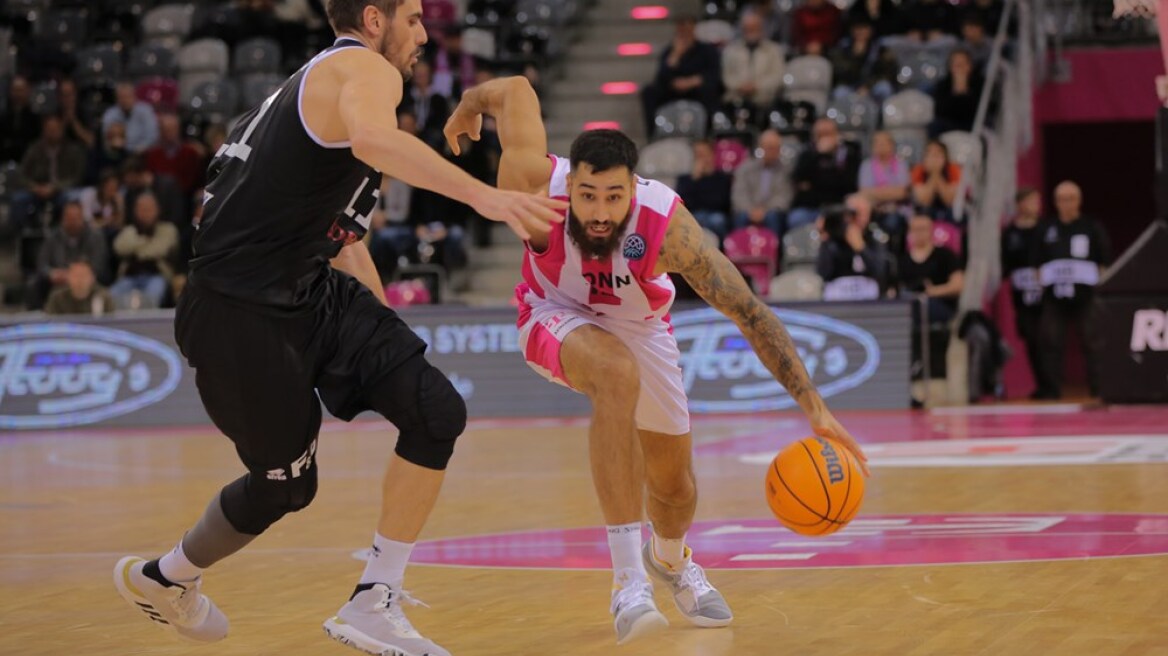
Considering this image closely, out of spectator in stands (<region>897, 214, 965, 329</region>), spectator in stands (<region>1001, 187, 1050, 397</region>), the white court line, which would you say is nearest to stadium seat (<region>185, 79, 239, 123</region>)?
spectator in stands (<region>897, 214, 965, 329</region>)

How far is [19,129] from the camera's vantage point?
21453 mm

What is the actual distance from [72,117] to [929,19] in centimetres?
1029

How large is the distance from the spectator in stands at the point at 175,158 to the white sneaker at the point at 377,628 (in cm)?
1530

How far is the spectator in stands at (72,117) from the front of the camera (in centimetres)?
2120

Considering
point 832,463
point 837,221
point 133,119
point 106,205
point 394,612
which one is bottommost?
point 394,612

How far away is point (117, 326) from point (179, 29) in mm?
7681

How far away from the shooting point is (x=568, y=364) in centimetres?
588

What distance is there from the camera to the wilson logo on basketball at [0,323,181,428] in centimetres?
1673

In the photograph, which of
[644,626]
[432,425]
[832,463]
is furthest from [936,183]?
[432,425]

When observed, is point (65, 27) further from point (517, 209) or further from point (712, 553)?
point (517, 209)

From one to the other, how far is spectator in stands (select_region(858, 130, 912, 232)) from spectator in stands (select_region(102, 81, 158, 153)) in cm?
863

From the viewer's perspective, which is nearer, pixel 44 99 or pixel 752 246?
pixel 752 246

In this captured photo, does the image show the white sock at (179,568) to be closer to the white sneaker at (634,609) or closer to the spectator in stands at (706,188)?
the white sneaker at (634,609)

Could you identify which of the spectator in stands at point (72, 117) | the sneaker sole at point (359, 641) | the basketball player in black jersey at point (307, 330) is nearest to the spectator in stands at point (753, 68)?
the spectator in stands at point (72, 117)
